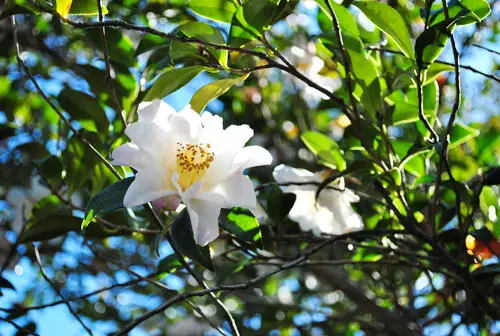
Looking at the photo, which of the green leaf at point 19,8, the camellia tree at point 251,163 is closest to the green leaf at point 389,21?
the camellia tree at point 251,163

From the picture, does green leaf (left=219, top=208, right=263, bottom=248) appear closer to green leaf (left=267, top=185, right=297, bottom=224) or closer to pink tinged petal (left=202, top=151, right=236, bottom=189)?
pink tinged petal (left=202, top=151, right=236, bottom=189)

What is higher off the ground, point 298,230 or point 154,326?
point 298,230

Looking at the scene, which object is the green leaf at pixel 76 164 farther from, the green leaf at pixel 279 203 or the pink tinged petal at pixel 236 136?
the pink tinged petal at pixel 236 136

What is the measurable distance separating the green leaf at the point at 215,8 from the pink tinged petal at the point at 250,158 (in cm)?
26

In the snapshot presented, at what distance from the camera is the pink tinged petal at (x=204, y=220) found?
81cm

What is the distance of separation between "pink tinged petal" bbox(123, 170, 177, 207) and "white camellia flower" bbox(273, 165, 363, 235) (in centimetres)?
44

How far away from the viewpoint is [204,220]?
0.83 metres

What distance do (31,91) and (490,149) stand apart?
1.38 meters

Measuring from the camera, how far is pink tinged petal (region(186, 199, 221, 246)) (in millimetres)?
811

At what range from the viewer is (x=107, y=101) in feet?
4.42

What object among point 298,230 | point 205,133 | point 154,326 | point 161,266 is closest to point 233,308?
point 154,326

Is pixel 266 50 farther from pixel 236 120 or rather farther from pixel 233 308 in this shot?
pixel 233 308

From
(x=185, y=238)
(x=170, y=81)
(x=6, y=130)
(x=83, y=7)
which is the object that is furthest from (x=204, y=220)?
(x=6, y=130)

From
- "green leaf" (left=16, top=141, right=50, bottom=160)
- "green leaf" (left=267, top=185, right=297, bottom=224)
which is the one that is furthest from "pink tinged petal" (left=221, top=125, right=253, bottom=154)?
"green leaf" (left=16, top=141, right=50, bottom=160)
